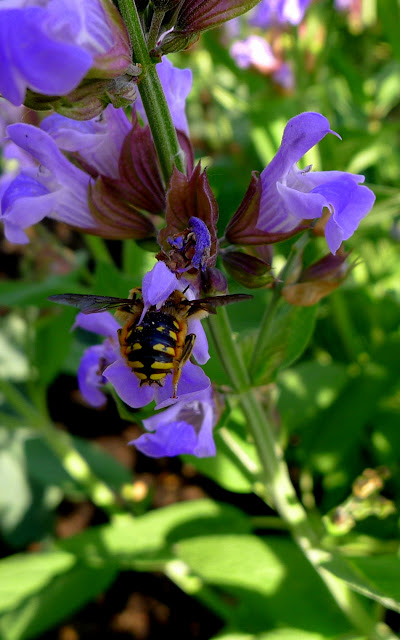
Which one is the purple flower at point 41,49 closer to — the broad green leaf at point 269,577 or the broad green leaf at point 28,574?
the broad green leaf at point 269,577

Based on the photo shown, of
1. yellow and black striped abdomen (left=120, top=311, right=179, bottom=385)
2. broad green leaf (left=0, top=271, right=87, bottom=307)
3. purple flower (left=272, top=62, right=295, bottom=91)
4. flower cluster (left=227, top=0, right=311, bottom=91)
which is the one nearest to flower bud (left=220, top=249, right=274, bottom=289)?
yellow and black striped abdomen (left=120, top=311, right=179, bottom=385)

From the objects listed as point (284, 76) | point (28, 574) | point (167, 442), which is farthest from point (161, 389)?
point (284, 76)

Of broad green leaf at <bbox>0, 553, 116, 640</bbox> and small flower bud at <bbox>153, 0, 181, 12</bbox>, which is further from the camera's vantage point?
broad green leaf at <bbox>0, 553, 116, 640</bbox>

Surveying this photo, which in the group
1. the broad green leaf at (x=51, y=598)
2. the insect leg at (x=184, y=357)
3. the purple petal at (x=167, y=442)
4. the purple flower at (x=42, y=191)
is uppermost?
the purple flower at (x=42, y=191)

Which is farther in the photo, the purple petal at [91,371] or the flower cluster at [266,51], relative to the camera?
the flower cluster at [266,51]

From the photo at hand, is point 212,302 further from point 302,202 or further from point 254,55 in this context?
point 254,55

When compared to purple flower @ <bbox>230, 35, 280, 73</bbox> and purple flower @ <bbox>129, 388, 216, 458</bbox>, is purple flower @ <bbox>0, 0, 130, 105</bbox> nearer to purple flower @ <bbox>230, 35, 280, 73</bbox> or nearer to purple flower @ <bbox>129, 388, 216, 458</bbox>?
purple flower @ <bbox>129, 388, 216, 458</bbox>

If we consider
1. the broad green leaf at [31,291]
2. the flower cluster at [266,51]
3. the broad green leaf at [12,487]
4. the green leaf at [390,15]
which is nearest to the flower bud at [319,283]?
the broad green leaf at [31,291]
